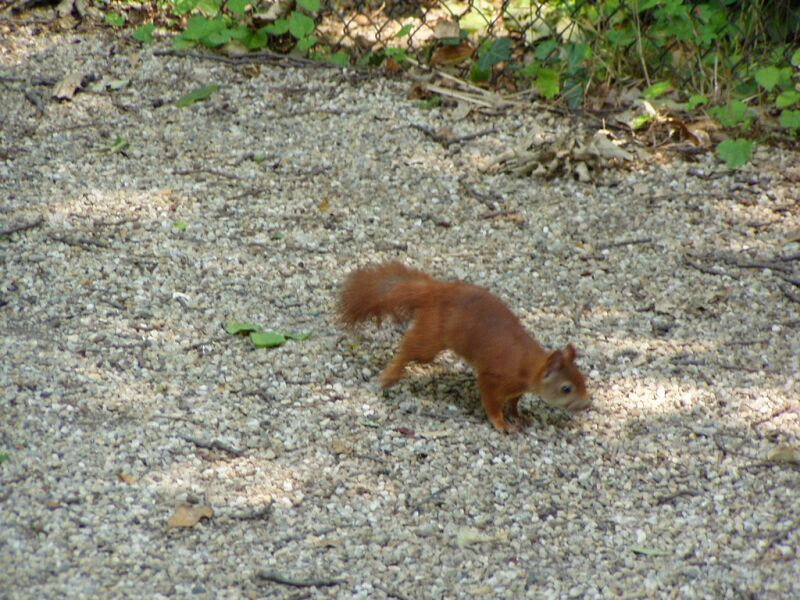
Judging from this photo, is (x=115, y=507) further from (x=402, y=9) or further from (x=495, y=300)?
(x=402, y=9)

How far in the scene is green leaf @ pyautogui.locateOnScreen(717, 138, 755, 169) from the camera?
192 inches

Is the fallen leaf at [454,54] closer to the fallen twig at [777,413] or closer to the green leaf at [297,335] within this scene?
the green leaf at [297,335]

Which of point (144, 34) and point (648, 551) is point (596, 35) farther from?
point (648, 551)

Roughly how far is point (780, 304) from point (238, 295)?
197 cm

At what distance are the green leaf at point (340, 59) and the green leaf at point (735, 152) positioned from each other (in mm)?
1971

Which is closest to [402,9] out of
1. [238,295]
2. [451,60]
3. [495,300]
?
[451,60]

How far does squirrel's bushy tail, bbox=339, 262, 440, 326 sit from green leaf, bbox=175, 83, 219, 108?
206 cm

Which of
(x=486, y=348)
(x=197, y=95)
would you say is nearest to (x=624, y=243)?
(x=486, y=348)

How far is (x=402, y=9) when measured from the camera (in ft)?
20.0

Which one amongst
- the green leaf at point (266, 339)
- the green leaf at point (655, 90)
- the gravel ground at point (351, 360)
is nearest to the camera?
the gravel ground at point (351, 360)

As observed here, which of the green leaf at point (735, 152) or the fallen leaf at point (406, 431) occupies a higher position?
the green leaf at point (735, 152)

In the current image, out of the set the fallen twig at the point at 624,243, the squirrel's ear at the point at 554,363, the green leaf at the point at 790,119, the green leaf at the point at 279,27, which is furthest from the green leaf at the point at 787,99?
the green leaf at the point at 279,27

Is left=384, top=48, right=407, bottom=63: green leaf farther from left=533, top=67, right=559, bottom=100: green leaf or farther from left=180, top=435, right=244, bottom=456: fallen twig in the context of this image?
left=180, top=435, right=244, bottom=456: fallen twig

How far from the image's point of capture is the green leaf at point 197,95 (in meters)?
5.48
